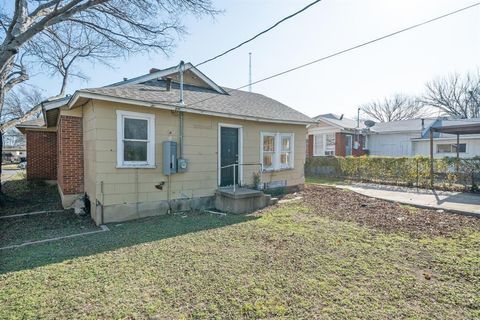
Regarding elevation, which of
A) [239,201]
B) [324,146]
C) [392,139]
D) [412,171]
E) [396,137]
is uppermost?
[396,137]

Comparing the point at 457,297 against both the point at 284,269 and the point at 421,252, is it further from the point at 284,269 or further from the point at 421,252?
the point at 284,269

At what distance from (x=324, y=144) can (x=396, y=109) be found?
97.9 feet

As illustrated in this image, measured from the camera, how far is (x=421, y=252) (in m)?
4.58

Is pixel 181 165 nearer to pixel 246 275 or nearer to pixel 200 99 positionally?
pixel 200 99

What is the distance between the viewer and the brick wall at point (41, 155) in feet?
44.8

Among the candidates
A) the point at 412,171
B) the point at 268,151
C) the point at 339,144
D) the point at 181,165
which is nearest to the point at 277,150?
the point at 268,151

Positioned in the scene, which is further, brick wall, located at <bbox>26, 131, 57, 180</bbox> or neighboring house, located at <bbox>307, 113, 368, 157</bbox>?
neighboring house, located at <bbox>307, 113, 368, 157</bbox>

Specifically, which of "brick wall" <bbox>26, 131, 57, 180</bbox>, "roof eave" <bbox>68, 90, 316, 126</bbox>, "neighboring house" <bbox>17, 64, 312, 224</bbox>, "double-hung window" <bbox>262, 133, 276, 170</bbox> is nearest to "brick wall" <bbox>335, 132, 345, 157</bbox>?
"neighboring house" <bbox>17, 64, 312, 224</bbox>

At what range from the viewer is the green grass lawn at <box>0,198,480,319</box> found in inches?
115

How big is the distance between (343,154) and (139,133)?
17.5 metres

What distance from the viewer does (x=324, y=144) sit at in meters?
21.9

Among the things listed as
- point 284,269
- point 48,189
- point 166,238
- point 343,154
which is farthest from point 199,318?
point 343,154

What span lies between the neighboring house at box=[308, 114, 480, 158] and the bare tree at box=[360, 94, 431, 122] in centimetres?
2127

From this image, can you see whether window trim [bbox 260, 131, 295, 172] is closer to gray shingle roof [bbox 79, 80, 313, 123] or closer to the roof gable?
gray shingle roof [bbox 79, 80, 313, 123]
